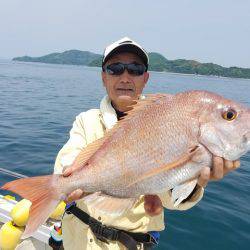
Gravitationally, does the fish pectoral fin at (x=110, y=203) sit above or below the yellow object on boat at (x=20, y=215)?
above

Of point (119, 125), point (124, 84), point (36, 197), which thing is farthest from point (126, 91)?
point (36, 197)

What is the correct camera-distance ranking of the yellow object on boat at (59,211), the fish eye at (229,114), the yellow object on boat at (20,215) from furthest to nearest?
the yellow object on boat at (59,211) → the yellow object on boat at (20,215) → the fish eye at (229,114)

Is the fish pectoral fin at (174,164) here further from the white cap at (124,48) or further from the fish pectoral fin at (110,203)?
the white cap at (124,48)

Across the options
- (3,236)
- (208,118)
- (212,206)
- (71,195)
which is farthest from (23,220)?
(212,206)

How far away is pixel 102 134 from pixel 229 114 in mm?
1629

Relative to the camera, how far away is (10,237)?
541 centimetres

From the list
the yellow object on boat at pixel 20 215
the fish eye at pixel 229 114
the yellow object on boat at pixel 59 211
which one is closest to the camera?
the fish eye at pixel 229 114

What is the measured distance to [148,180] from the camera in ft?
9.42

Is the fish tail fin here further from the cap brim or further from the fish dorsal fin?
the cap brim

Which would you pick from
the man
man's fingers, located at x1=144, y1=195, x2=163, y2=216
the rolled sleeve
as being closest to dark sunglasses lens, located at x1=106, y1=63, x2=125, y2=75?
the man

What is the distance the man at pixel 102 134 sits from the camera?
12.1 ft

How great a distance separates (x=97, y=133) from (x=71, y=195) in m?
1.15

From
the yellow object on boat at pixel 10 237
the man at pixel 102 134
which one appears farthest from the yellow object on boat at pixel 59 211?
the man at pixel 102 134

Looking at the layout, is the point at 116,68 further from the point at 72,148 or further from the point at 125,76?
the point at 72,148
